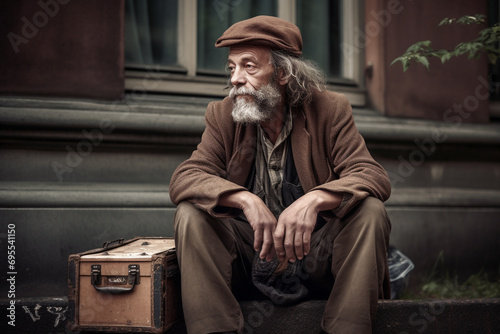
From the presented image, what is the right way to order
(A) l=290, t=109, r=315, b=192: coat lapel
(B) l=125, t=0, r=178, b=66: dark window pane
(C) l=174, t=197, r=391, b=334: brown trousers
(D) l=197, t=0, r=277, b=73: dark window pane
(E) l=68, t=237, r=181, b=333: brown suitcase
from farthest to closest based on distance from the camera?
(D) l=197, t=0, r=277, b=73: dark window pane → (B) l=125, t=0, r=178, b=66: dark window pane → (A) l=290, t=109, r=315, b=192: coat lapel → (E) l=68, t=237, r=181, b=333: brown suitcase → (C) l=174, t=197, r=391, b=334: brown trousers

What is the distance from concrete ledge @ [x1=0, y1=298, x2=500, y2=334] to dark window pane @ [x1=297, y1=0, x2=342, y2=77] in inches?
98.5

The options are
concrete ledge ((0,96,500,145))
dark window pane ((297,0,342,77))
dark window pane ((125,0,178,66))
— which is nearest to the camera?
concrete ledge ((0,96,500,145))

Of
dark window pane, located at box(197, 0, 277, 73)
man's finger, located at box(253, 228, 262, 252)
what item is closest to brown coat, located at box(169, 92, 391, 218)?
man's finger, located at box(253, 228, 262, 252)

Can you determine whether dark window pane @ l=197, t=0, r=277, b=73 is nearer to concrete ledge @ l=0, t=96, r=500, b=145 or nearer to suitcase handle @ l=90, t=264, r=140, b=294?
concrete ledge @ l=0, t=96, r=500, b=145

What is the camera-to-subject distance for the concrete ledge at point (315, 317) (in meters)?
2.44

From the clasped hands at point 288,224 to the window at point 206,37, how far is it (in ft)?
6.63

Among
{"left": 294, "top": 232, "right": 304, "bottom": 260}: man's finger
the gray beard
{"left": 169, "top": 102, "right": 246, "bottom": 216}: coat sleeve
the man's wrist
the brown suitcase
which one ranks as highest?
the gray beard

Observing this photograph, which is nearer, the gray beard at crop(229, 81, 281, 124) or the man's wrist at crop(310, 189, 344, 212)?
the man's wrist at crop(310, 189, 344, 212)

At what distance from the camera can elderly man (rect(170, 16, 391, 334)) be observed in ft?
7.02

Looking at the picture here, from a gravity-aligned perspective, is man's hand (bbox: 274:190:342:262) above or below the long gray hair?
below

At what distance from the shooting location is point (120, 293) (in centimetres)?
220

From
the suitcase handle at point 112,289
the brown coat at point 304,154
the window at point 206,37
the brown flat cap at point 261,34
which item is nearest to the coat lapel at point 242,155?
the brown coat at point 304,154

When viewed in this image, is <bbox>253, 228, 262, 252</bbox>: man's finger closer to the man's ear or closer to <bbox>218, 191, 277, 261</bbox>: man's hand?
<bbox>218, 191, 277, 261</bbox>: man's hand

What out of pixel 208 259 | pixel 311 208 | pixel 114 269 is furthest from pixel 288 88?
pixel 114 269
